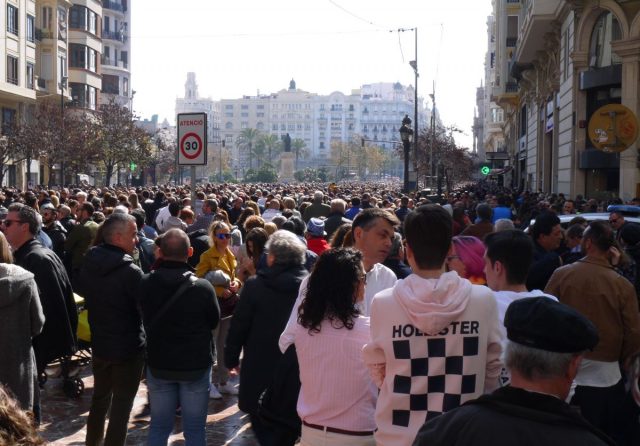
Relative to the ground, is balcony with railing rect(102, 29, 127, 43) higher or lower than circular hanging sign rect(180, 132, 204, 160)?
higher

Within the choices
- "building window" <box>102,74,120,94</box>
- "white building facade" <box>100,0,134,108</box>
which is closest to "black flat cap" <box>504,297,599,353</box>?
"white building facade" <box>100,0,134,108</box>

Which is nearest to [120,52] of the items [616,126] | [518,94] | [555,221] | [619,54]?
[518,94]

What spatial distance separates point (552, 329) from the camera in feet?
8.56

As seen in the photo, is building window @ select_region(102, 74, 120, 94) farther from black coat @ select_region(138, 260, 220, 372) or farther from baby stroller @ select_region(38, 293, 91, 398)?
black coat @ select_region(138, 260, 220, 372)

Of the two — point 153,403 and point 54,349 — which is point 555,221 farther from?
point 54,349

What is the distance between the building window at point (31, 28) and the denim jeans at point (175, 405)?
50908 mm

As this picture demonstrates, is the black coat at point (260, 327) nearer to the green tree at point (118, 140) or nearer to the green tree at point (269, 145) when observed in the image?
the green tree at point (118, 140)

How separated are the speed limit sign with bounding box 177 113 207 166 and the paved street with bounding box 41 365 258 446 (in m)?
3.10

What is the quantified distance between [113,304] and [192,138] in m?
5.11

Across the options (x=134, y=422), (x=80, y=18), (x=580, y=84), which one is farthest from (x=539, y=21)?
(x=80, y=18)

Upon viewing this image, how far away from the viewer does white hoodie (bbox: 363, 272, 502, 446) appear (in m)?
3.62

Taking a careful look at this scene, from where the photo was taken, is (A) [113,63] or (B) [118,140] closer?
(B) [118,140]

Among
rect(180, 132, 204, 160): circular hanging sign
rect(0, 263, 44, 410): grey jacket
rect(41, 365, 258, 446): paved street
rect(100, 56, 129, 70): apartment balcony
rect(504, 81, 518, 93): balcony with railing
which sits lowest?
rect(41, 365, 258, 446): paved street

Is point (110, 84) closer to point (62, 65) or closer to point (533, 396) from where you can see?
point (62, 65)
